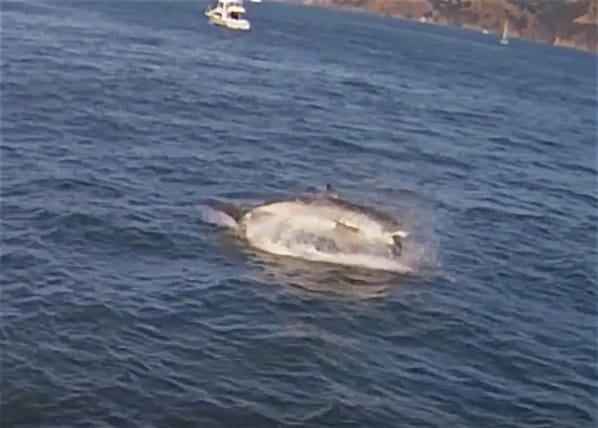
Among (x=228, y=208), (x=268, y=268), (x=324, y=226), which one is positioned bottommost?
(x=268, y=268)

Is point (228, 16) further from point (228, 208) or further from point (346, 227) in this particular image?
point (346, 227)

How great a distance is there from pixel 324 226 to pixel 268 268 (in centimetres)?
340

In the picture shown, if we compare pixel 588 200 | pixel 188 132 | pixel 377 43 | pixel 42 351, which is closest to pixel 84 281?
pixel 42 351

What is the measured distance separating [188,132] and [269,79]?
27.6 metres

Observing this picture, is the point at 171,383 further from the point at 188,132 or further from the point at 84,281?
the point at 188,132

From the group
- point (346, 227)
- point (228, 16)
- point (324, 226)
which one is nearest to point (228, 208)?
point (324, 226)

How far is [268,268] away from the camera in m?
33.3

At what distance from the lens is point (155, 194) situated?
41375mm

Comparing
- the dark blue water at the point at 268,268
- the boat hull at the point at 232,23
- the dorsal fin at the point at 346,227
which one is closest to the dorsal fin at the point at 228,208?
the dark blue water at the point at 268,268

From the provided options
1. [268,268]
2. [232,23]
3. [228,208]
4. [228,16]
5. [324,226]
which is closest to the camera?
[268,268]

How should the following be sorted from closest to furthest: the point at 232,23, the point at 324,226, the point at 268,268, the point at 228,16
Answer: the point at 268,268 → the point at 324,226 → the point at 232,23 → the point at 228,16

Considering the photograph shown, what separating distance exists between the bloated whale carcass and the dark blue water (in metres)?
1.17

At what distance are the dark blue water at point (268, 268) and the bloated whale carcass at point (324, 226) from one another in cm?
117

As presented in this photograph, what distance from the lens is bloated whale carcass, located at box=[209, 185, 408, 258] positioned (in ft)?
115
